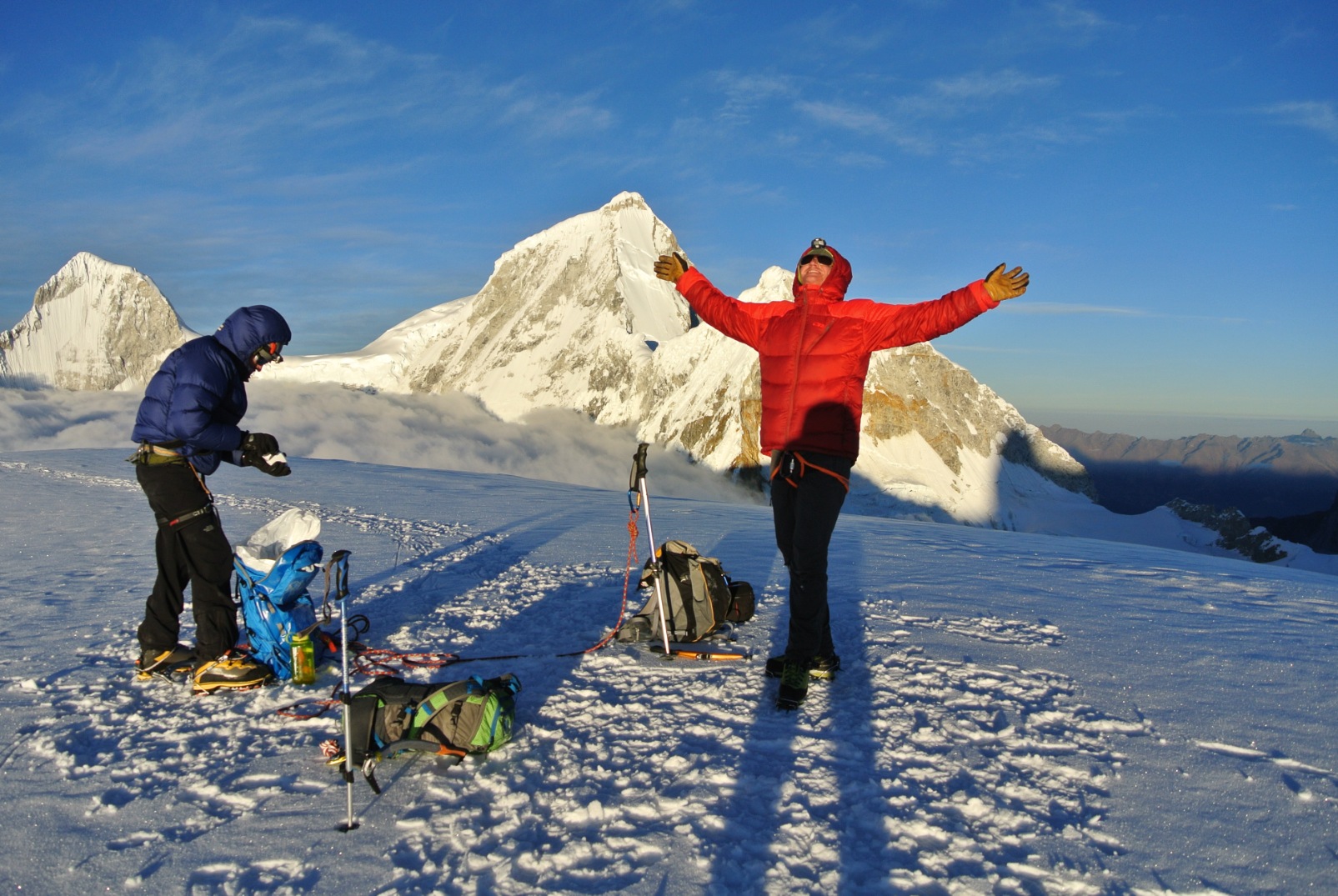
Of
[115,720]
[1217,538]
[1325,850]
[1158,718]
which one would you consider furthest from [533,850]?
[1217,538]

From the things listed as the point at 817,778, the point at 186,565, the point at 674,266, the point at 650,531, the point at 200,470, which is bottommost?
the point at 817,778

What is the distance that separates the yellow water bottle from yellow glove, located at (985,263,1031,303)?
15.0 ft

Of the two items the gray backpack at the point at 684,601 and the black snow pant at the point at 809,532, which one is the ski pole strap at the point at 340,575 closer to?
the gray backpack at the point at 684,601

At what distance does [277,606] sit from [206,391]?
1.41m

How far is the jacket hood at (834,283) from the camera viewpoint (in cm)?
449

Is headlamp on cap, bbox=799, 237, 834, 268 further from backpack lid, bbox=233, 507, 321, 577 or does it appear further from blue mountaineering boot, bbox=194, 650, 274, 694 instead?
blue mountaineering boot, bbox=194, 650, 274, 694

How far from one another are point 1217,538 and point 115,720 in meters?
123

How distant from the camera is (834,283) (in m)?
4.54

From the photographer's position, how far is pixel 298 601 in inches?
191

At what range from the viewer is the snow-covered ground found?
2.75 metres

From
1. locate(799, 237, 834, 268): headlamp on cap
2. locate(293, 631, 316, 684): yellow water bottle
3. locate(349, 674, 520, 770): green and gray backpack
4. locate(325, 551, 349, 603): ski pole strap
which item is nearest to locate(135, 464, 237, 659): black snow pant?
locate(293, 631, 316, 684): yellow water bottle

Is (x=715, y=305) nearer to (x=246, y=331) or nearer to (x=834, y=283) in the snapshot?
(x=834, y=283)

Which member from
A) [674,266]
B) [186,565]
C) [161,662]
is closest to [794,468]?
[674,266]

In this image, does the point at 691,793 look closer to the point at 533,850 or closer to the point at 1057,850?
the point at 533,850
